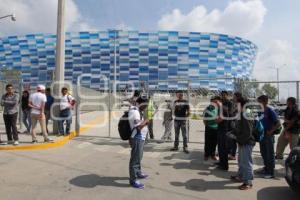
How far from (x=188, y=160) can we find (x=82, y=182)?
121 inches

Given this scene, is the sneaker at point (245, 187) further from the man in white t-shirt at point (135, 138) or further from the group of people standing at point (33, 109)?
the group of people standing at point (33, 109)

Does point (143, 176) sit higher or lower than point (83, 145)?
lower

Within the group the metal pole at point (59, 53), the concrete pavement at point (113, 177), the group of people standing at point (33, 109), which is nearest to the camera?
the concrete pavement at point (113, 177)

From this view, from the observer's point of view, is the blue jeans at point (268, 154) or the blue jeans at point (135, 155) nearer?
the blue jeans at point (135, 155)

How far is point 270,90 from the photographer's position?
10.5 metres

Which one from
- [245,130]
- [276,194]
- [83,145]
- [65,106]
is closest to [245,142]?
[245,130]

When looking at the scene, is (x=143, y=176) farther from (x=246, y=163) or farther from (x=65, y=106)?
(x=65, y=106)

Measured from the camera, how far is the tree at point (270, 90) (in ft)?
33.7

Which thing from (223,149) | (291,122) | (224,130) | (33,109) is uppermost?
(33,109)

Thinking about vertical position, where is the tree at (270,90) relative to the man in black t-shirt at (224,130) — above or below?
above

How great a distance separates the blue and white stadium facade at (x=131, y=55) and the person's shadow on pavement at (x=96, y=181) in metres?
69.9

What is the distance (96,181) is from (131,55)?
2885 inches

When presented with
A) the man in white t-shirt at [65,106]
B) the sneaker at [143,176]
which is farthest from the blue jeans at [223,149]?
the man in white t-shirt at [65,106]

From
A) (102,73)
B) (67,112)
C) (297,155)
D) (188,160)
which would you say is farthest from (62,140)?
(102,73)
